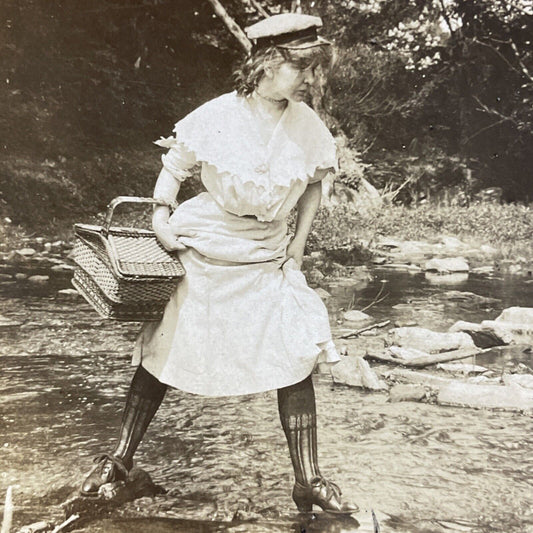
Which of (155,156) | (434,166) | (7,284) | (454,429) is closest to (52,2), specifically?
(155,156)

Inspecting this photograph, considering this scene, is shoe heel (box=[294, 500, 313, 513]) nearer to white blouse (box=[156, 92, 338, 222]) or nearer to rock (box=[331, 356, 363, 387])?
rock (box=[331, 356, 363, 387])

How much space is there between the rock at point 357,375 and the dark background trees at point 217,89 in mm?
773

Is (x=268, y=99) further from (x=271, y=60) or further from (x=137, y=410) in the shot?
(x=137, y=410)

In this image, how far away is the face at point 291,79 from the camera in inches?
86.7

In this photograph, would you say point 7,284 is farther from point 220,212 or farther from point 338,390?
point 338,390

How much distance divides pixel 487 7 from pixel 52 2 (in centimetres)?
169

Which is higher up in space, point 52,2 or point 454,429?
point 52,2

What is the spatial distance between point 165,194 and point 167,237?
0.14 meters

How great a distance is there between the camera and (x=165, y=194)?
7.50ft

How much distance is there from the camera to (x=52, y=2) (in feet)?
8.77

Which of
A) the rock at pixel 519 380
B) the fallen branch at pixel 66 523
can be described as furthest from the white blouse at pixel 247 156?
the rock at pixel 519 380

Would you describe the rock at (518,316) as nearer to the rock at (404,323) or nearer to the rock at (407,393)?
the rock at (404,323)

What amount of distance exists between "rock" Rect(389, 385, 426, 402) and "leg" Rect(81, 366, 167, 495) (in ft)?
3.09

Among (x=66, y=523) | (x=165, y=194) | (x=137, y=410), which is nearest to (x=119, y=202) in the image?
(x=165, y=194)
